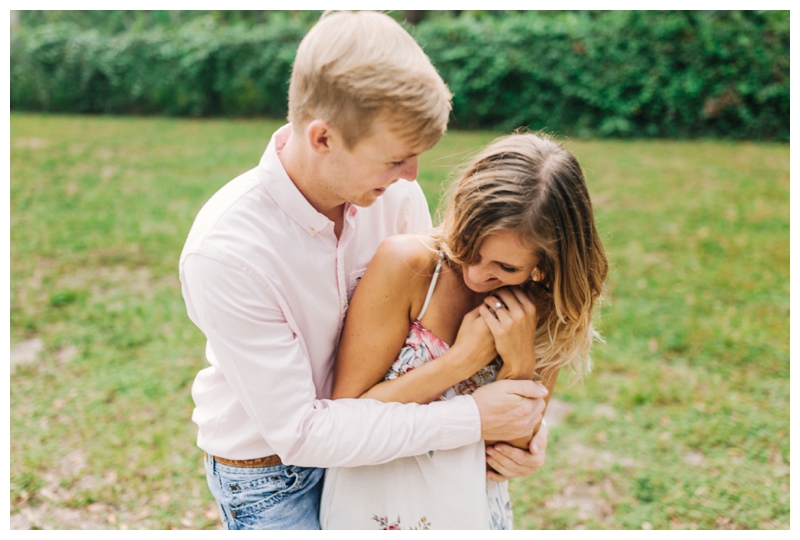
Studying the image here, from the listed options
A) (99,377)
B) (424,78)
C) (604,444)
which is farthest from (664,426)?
(99,377)

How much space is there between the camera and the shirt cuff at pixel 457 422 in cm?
180

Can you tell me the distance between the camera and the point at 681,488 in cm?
353

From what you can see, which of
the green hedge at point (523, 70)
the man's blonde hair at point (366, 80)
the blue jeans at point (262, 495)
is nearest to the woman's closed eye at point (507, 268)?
the man's blonde hair at point (366, 80)

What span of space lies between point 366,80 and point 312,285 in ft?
1.85

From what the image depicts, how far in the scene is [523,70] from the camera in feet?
41.8

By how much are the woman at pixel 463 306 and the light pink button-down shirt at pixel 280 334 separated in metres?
0.09

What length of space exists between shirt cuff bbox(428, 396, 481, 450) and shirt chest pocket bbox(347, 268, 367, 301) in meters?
0.40

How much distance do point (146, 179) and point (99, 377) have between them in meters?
5.37

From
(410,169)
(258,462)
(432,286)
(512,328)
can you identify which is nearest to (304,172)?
(410,169)

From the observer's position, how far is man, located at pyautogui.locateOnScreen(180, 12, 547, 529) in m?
1.54

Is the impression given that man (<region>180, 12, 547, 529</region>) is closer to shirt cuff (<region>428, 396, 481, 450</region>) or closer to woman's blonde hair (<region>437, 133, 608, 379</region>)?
shirt cuff (<region>428, 396, 481, 450</region>)

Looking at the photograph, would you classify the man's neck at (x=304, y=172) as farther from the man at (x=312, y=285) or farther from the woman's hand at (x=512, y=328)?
the woman's hand at (x=512, y=328)

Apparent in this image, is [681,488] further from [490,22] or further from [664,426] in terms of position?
[490,22]

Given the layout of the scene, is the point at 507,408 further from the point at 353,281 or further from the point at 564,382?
the point at 564,382
